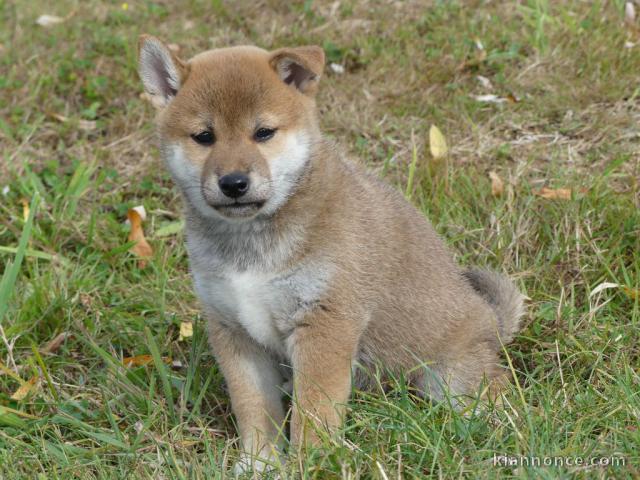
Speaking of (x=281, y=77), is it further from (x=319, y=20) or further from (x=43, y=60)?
(x=43, y=60)

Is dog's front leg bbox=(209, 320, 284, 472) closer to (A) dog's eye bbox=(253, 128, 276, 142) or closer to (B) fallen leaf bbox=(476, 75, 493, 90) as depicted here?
(A) dog's eye bbox=(253, 128, 276, 142)

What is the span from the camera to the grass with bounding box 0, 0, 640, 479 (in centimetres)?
332

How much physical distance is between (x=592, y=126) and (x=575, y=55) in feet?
2.55

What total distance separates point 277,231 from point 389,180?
2.04 meters

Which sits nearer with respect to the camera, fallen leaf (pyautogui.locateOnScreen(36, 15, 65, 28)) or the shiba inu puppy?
the shiba inu puppy

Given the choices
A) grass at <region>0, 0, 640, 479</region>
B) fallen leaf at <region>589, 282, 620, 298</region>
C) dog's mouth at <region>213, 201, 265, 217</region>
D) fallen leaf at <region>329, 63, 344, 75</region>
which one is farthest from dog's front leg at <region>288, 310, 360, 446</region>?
fallen leaf at <region>329, 63, 344, 75</region>

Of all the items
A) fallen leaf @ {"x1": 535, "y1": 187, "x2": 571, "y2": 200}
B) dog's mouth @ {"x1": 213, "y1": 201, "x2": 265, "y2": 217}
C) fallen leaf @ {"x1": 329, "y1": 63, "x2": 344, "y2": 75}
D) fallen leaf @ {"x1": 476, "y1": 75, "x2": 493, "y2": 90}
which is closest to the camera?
dog's mouth @ {"x1": 213, "y1": 201, "x2": 265, "y2": 217}

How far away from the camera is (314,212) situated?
3494mm

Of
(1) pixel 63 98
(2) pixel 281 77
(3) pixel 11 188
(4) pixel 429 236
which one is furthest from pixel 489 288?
(1) pixel 63 98

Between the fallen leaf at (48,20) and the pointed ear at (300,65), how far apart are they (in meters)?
4.49

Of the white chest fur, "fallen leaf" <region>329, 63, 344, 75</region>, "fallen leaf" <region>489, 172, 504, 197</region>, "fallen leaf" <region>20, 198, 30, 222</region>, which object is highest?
the white chest fur

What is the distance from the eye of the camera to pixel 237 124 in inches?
133

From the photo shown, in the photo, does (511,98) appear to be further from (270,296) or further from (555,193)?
(270,296)

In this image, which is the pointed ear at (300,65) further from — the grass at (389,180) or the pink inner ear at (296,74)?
the grass at (389,180)
